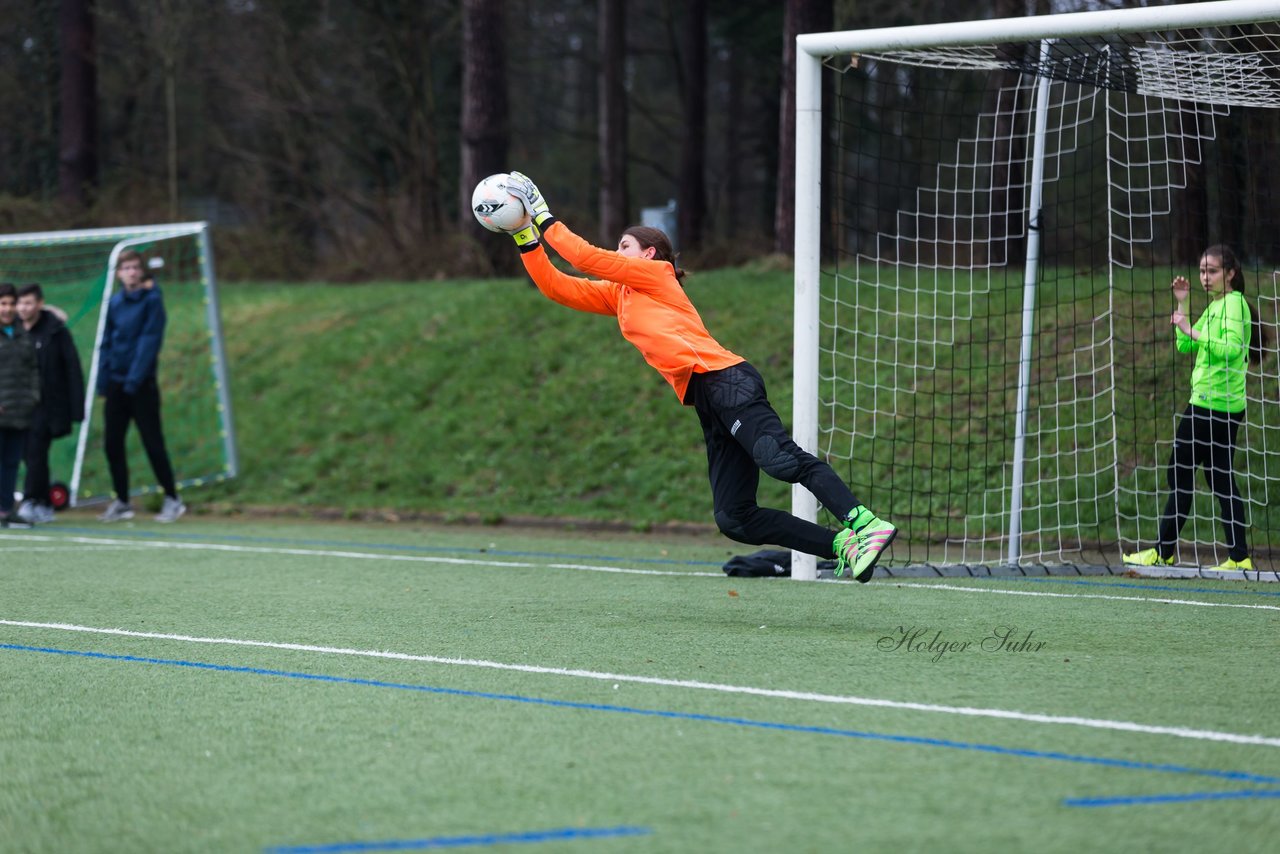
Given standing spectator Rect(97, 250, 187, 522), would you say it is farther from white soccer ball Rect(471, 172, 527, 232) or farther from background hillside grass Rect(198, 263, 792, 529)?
white soccer ball Rect(471, 172, 527, 232)

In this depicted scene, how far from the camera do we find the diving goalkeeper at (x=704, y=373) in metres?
6.80

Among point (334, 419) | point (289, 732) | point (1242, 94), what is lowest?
point (334, 419)

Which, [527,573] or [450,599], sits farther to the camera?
[527,573]

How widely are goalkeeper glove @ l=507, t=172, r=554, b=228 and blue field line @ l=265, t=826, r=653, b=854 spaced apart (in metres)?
3.97

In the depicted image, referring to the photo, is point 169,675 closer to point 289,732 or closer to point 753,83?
point 289,732

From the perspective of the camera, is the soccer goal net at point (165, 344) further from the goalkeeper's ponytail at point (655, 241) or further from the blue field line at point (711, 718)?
the blue field line at point (711, 718)

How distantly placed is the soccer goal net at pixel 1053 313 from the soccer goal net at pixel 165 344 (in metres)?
6.38

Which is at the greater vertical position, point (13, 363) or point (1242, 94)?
point (1242, 94)

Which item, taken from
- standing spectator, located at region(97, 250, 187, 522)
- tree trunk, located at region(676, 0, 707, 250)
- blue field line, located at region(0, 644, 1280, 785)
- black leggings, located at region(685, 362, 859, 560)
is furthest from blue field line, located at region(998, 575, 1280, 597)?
tree trunk, located at region(676, 0, 707, 250)

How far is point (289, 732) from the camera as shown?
15.9 ft

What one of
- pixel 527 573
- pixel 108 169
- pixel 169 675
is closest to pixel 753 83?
pixel 108 169

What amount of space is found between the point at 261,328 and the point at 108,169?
1331cm

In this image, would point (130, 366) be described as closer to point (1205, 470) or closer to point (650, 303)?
point (650, 303)
